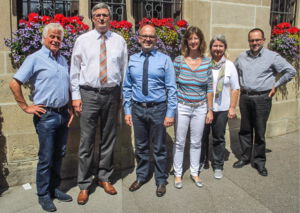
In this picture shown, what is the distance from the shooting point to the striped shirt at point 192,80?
133 inches

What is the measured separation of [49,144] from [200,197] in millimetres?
1799

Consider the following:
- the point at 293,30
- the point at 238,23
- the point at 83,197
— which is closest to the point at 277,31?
the point at 293,30

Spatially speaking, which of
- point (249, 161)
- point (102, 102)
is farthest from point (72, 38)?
point (249, 161)

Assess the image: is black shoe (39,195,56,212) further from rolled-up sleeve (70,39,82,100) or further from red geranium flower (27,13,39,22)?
red geranium flower (27,13,39,22)

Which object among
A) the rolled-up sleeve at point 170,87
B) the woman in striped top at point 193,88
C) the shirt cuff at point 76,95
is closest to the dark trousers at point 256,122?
the woman in striped top at point 193,88

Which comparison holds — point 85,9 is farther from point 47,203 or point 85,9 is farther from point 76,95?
point 47,203

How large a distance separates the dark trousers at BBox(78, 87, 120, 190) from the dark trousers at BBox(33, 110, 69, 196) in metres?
0.22

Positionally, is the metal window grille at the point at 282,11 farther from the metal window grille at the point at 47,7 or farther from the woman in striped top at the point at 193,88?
the metal window grille at the point at 47,7

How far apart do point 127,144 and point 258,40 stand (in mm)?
2284

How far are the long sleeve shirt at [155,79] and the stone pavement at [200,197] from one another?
100 cm

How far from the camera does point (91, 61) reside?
3119 millimetres

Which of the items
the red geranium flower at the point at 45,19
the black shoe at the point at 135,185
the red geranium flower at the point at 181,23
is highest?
the red geranium flower at the point at 181,23

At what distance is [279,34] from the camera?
530 centimetres

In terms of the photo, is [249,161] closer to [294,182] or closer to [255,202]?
[294,182]
